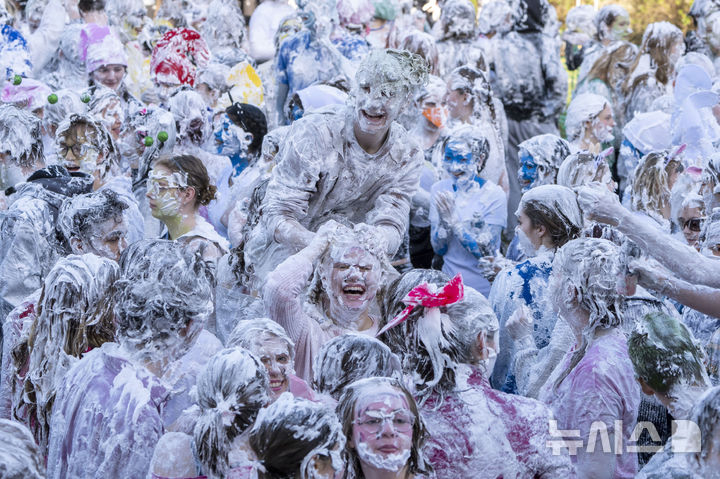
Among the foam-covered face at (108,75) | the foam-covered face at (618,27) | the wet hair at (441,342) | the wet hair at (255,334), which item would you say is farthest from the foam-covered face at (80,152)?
the foam-covered face at (618,27)

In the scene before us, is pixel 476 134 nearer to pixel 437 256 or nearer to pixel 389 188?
pixel 437 256

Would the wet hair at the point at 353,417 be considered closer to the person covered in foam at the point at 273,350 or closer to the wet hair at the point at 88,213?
the person covered in foam at the point at 273,350

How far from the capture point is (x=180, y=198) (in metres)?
5.07

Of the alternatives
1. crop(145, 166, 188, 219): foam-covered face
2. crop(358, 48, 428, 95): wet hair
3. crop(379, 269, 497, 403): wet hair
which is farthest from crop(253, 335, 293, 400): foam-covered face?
crop(145, 166, 188, 219): foam-covered face

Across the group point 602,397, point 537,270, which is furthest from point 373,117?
point 602,397

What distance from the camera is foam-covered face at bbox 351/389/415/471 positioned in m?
2.72

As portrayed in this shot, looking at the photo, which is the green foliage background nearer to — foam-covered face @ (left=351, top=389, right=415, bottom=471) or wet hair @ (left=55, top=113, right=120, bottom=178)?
wet hair @ (left=55, top=113, right=120, bottom=178)

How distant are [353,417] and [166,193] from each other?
261cm

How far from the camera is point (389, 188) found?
4703mm

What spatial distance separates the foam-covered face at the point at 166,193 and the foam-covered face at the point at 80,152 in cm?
79

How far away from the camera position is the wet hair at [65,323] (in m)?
3.57

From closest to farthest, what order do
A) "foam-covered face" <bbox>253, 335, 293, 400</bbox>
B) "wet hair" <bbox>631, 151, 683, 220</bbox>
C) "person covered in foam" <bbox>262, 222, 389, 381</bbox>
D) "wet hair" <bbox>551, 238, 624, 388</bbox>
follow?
"foam-covered face" <bbox>253, 335, 293, 400</bbox> → "wet hair" <bbox>551, 238, 624, 388</bbox> → "person covered in foam" <bbox>262, 222, 389, 381</bbox> → "wet hair" <bbox>631, 151, 683, 220</bbox>

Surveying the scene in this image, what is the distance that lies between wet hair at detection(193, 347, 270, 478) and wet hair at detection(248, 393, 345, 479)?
0.14m

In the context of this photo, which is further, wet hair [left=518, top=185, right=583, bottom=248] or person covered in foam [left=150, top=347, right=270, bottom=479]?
wet hair [left=518, top=185, right=583, bottom=248]
